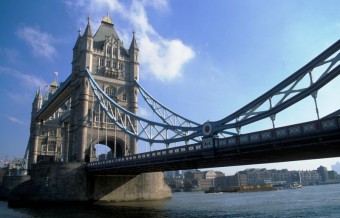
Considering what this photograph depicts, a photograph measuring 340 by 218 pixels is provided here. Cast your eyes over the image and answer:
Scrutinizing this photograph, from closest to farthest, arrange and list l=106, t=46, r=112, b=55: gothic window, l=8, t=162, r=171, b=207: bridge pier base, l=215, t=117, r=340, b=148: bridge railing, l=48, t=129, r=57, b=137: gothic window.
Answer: l=215, t=117, r=340, b=148: bridge railing → l=8, t=162, r=171, b=207: bridge pier base → l=106, t=46, r=112, b=55: gothic window → l=48, t=129, r=57, b=137: gothic window

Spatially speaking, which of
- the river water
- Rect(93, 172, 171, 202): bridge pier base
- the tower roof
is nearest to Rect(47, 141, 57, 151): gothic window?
the tower roof

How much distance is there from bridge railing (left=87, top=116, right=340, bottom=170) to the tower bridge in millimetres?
57

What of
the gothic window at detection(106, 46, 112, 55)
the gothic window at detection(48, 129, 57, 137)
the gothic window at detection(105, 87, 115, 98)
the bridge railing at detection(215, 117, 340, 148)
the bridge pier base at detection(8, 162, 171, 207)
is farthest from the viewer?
the gothic window at detection(48, 129, 57, 137)

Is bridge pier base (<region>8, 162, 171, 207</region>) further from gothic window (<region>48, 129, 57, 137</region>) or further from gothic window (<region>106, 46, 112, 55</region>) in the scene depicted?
gothic window (<region>48, 129, 57, 137</region>)

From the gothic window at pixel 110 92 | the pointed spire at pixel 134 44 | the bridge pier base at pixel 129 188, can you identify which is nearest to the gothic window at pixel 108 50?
the pointed spire at pixel 134 44

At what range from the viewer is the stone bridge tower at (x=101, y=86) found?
163 feet

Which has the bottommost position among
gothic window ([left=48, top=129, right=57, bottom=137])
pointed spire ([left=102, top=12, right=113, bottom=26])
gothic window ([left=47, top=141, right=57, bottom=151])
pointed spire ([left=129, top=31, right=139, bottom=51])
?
gothic window ([left=47, top=141, right=57, bottom=151])

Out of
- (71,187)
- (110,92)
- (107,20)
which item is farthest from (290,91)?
(107,20)

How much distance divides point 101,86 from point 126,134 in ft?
29.6

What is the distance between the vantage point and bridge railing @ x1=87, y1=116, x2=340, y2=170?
61.6 feet

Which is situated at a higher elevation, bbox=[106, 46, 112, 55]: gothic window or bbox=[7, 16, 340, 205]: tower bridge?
bbox=[106, 46, 112, 55]: gothic window

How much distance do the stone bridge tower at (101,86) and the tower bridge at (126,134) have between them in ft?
0.50

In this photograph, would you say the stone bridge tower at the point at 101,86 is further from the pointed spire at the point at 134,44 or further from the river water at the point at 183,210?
the river water at the point at 183,210

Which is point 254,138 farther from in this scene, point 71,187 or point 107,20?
point 107,20
